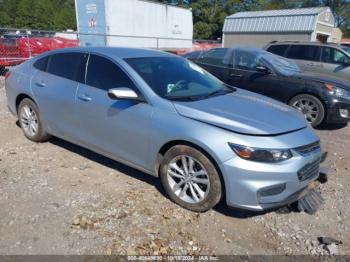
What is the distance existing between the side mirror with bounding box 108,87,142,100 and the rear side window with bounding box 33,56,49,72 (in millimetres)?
1772

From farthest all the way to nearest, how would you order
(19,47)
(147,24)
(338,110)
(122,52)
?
1. (147,24)
2. (19,47)
3. (338,110)
4. (122,52)

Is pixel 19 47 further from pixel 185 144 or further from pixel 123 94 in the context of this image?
pixel 185 144

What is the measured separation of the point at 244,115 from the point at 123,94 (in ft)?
4.15

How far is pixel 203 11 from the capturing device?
5412 cm

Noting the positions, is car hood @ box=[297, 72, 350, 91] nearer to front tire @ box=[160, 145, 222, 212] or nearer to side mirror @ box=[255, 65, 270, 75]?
side mirror @ box=[255, 65, 270, 75]

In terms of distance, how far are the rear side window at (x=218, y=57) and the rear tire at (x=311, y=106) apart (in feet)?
5.82

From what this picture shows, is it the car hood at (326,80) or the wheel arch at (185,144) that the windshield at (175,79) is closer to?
the wheel arch at (185,144)

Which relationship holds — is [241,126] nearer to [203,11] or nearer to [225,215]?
[225,215]

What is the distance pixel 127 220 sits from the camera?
317 cm

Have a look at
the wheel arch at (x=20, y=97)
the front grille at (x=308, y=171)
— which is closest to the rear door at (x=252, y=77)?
the front grille at (x=308, y=171)

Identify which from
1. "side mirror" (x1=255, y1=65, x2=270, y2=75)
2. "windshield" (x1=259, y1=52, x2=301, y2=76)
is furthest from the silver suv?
"side mirror" (x1=255, y1=65, x2=270, y2=75)

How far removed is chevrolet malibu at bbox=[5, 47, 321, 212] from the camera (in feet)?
9.61

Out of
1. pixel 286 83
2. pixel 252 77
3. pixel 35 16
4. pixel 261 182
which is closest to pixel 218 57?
pixel 252 77

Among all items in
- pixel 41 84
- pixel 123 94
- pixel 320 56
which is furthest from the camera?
pixel 320 56
